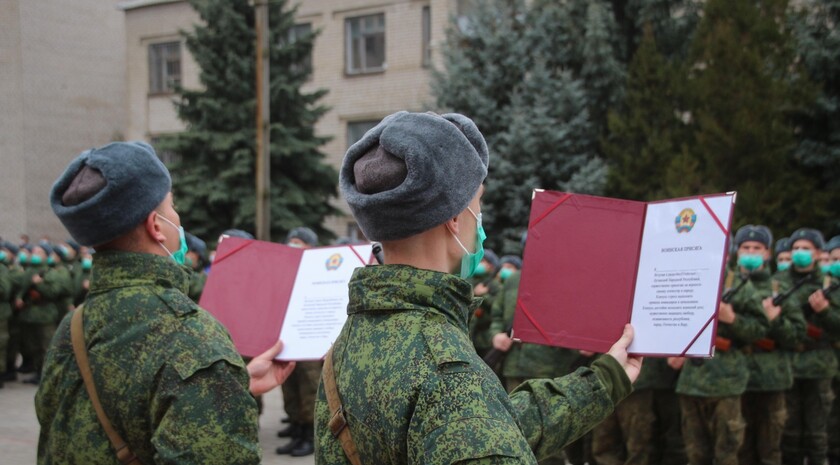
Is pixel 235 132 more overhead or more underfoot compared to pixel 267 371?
more overhead

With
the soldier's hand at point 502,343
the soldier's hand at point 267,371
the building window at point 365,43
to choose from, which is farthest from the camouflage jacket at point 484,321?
the building window at point 365,43

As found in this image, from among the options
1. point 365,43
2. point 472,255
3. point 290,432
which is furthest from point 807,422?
point 365,43

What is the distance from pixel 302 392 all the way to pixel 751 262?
4.54m

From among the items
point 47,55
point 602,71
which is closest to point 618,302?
point 602,71

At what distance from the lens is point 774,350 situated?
734cm

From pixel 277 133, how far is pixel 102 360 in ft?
51.9

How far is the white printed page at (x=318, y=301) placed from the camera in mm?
3793

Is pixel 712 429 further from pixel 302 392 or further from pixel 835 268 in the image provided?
pixel 302 392

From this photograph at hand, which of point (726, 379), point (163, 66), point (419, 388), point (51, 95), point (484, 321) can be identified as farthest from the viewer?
point (163, 66)

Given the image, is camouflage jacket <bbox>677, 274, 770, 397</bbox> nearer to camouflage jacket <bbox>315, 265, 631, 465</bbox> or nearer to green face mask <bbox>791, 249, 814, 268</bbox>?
green face mask <bbox>791, 249, 814, 268</bbox>

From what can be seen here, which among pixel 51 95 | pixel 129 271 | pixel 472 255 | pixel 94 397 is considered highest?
pixel 51 95

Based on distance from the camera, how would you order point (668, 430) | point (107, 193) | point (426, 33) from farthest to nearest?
point (426, 33)
point (668, 430)
point (107, 193)

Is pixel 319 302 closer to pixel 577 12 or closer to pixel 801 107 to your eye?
pixel 801 107

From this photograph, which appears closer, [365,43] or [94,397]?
[94,397]
